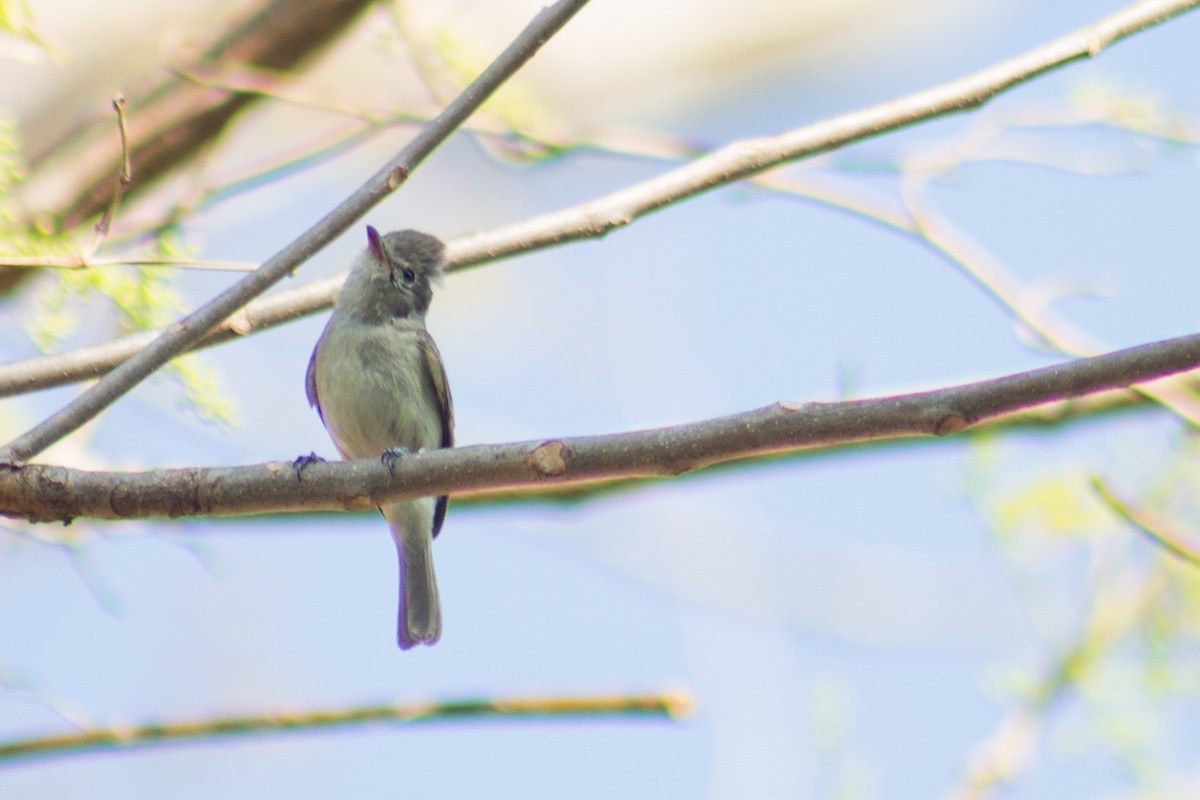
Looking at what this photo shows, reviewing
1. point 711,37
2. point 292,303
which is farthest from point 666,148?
point 711,37

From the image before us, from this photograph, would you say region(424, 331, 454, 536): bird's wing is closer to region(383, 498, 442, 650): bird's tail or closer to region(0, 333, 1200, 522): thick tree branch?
region(383, 498, 442, 650): bird's tail

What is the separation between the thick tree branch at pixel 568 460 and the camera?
2424 mm

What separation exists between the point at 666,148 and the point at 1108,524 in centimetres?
254

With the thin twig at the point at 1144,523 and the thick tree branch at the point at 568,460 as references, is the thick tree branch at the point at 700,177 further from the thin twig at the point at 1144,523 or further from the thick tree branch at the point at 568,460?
the thin twig at the point at 1144,523

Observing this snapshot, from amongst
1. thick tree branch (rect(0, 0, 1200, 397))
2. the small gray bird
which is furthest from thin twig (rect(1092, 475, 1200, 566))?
the small gray bird

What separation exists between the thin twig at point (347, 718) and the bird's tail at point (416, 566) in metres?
1.55

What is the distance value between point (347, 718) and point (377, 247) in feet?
7.29

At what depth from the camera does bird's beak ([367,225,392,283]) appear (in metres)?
4.91

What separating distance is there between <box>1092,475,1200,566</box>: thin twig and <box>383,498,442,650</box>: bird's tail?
2595 mm

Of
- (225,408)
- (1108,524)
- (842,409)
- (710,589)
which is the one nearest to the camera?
(842,409)

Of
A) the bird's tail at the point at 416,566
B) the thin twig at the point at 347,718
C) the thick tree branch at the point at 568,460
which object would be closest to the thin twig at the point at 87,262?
the thick tree branch at the point at 568,460

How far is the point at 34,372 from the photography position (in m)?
3.39

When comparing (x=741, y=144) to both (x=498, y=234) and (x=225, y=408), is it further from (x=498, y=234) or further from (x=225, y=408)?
(x=225, y=408)

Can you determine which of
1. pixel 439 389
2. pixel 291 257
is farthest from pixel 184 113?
pixel 291 257
